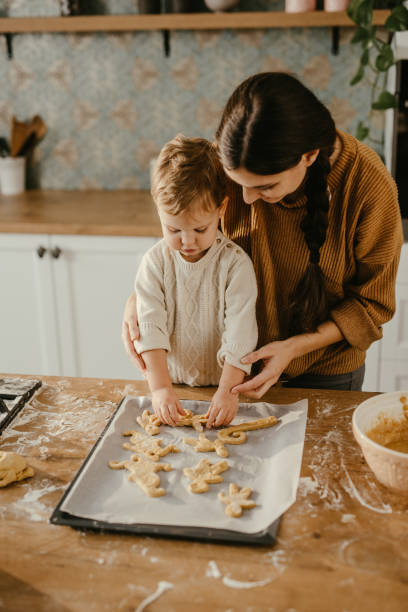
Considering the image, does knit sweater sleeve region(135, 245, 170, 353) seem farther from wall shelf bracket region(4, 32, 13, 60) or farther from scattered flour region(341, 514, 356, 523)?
wall shelf bracket region(4, 32, 13, 60)

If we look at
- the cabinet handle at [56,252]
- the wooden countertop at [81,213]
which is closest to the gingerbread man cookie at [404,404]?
the wooden countertop at [81,213]

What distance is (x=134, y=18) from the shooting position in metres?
2.28

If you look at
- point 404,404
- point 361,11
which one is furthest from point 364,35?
point 404,404

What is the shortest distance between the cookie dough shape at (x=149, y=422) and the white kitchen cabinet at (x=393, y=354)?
48.3 inches

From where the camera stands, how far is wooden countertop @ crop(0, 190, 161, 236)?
208 cm

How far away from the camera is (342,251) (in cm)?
120

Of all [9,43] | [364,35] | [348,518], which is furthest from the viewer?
[9,43]

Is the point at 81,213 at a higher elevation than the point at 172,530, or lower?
higher

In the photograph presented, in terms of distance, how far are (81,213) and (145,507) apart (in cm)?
159

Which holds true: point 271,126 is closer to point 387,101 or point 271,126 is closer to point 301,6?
point 387,101

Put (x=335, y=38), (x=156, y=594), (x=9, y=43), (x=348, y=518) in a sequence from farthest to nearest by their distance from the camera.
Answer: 1. (x=9, y=43)
2. (x=335, y=38)
3. (x=348, y=518)
4. (x=156, y=594)

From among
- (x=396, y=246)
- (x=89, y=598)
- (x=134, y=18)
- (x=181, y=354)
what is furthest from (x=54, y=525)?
(x=134, y=18)

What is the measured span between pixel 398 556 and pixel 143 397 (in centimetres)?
53

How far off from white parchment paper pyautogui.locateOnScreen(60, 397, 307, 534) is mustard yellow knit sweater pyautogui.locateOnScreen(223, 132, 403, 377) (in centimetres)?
25
